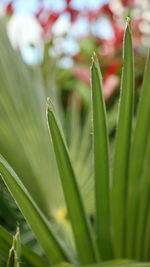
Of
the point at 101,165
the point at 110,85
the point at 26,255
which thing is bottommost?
the point at 26,255

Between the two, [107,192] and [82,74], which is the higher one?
[82,74]

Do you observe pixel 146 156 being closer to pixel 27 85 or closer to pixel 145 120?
pixel 145 120

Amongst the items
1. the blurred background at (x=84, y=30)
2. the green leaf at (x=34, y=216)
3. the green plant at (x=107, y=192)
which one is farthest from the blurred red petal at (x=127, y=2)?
the green leaf at (x=34, y=216)

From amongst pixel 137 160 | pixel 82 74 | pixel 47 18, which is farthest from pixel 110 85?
pixel 137 160

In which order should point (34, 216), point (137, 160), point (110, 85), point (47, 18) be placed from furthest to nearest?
point (47, 18), point (110, 85), point (137, 160), point (34, 216)

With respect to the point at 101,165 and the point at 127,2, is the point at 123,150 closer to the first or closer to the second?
the point at 101,165
